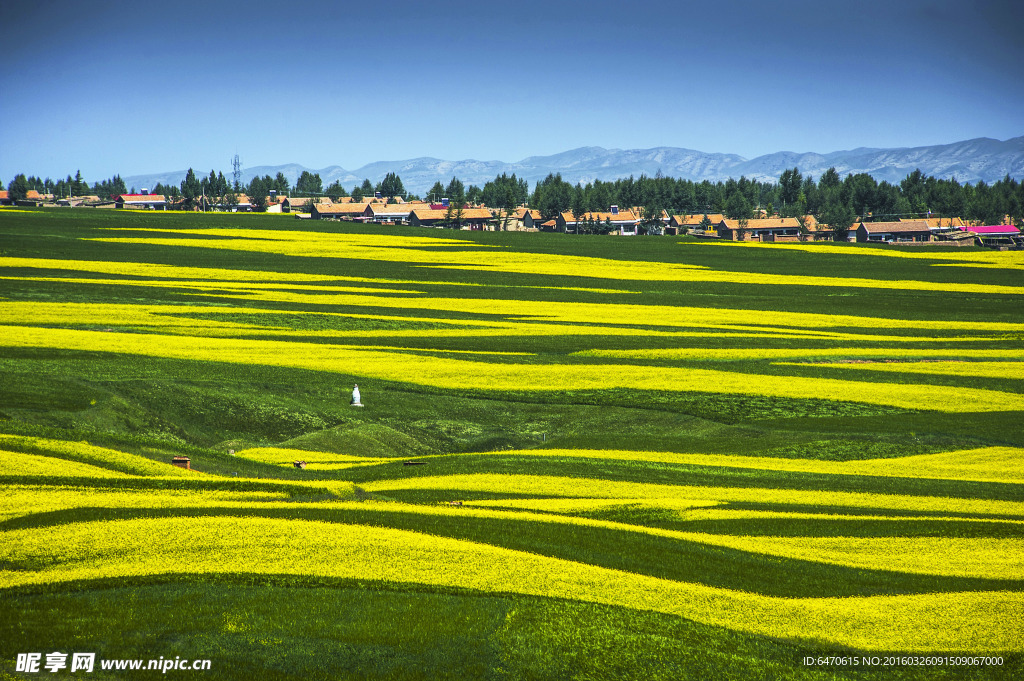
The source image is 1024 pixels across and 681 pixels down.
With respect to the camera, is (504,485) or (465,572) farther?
(504,485)

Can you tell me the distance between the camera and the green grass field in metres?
17.0

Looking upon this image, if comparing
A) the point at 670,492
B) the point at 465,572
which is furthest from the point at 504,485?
the point at 465,572

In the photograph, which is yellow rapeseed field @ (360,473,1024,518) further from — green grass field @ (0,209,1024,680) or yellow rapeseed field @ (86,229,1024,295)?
yellow rapeseed field @ (86,229,1024,295)

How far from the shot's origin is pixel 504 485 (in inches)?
1164

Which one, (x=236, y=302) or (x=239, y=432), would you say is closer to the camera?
(x=239, y=432)

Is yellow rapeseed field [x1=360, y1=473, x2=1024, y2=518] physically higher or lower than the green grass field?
lower

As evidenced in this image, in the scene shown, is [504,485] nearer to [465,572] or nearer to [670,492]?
[670,492]

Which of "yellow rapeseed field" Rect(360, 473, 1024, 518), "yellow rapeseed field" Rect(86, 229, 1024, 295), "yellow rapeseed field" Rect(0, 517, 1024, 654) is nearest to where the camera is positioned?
"yellow rapeseed field" Rect(0, 517, 1024, 654)

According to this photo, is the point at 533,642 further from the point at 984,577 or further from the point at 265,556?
the point at 984,577

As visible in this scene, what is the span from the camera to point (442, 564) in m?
20.7

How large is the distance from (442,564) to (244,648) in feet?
18.0

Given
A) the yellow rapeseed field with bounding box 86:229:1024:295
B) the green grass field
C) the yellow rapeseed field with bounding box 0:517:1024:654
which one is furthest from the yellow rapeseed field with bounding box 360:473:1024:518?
A: the yellow rapeseed field with bounding box 86:229:1024:295

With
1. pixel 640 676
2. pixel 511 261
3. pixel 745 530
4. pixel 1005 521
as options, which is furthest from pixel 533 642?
pixel 511 261

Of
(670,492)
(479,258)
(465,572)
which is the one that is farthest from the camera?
(479,258)
